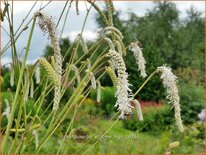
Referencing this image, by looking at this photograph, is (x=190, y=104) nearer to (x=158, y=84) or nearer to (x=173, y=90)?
(x=158, y=84)

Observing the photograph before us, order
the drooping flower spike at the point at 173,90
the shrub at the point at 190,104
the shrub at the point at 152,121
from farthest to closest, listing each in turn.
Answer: the shrub at the point at 190,104
the shrub at the point at 152,121
the drooping flower spike at the point at 173,90

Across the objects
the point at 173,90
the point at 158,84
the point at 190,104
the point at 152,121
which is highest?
the point at 158,84

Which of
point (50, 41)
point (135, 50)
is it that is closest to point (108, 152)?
point (135, 50)

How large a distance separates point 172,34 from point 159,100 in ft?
51.0

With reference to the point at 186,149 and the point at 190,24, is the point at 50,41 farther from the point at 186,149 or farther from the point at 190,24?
the point at 190,24

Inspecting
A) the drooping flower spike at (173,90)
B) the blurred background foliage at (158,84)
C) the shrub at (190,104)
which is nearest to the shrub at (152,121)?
the blurred background foliage at (158,84)

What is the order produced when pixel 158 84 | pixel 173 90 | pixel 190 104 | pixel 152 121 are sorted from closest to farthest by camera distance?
1. pixel 173 90
2. pixel 152 121
3. pixel 190 104
4. pixel 158 84

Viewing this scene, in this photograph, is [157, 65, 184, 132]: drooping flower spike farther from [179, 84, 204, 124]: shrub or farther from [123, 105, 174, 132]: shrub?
[179, 84, 204, 124]: shrub

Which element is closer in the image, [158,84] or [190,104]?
[190,104]

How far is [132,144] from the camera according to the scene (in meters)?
5.94

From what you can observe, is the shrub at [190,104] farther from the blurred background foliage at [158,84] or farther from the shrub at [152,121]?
the shrub at [152,121]

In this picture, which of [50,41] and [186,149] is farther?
[186,149]

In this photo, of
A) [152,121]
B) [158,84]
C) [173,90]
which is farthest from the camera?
Result: [158,84]

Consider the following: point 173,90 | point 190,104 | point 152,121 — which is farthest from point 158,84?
point 173,90
